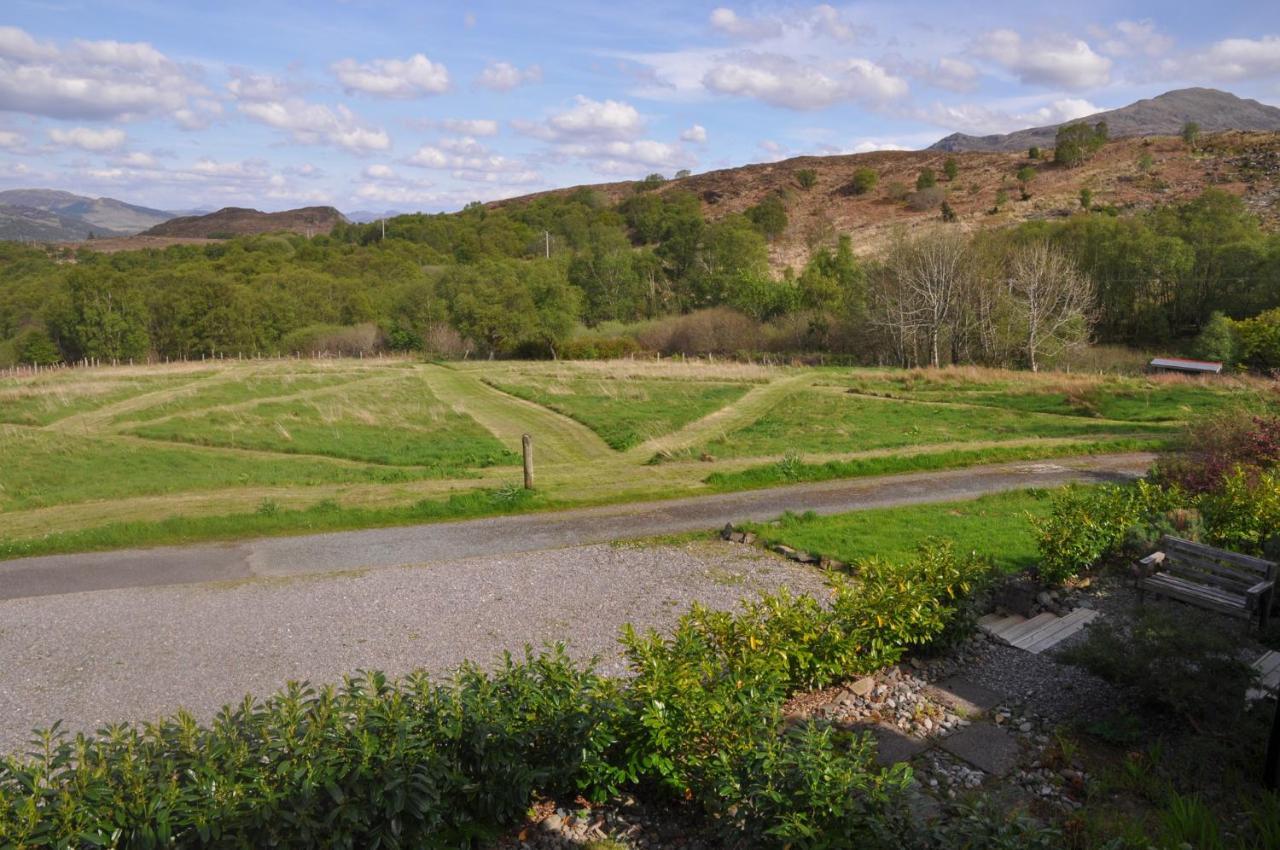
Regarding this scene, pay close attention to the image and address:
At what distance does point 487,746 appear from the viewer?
5539 millimetres

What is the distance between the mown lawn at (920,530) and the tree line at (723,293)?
95.1 ft

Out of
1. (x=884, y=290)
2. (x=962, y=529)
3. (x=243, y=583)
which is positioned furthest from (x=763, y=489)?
(x=884, y=290)

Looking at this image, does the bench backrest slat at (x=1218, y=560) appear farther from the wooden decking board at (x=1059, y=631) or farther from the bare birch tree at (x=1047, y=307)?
the bare birch tree at (x=1047, y=307)

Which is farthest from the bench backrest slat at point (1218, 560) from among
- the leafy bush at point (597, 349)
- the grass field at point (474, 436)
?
the leafy bush at point (597, 349)

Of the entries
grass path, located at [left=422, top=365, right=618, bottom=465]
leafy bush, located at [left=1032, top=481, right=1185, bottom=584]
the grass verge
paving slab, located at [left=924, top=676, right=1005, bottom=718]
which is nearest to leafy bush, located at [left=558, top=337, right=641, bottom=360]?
grass path, located at [left=422, top=365, right=618, bottom=465]

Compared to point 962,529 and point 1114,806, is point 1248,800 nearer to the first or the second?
point 1114,806

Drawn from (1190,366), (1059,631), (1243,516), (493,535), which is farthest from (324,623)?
(1190,366)

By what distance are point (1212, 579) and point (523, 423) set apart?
811 inches

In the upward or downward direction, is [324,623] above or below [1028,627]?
below

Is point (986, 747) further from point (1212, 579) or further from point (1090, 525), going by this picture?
point (1090, 525)

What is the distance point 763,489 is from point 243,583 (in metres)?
9.82

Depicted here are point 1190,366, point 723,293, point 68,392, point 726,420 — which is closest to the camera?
point 726,420

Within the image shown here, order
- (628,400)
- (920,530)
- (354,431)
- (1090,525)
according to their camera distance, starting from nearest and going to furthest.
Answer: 1. (1090,525)
2. (920,530)
3. (354,431)
4. (628,400)

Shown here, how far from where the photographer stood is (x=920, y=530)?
1323 cm
